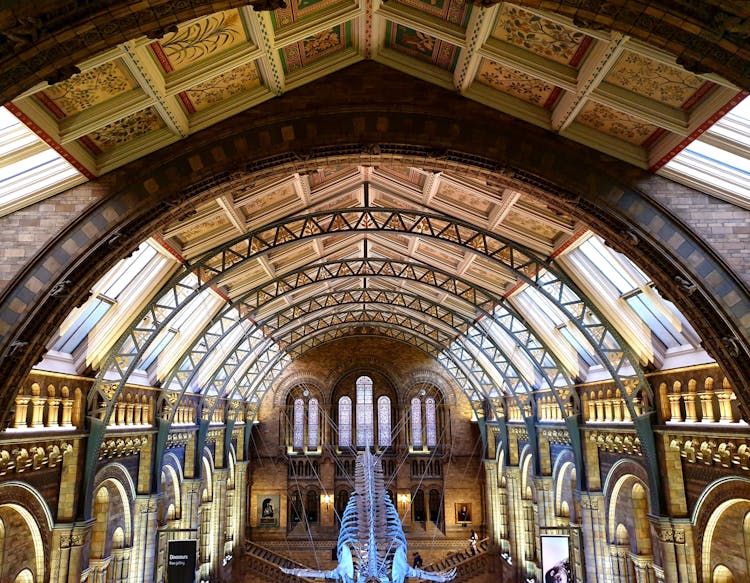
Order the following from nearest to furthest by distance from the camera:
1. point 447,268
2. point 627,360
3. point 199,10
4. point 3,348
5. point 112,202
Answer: point 199,10 < point 3,348 < point 112,202 < point 627,360 < point 447,268

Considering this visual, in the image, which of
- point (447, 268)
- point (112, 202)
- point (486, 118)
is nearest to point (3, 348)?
point (112, 202)

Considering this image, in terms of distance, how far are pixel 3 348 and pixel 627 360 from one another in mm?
16121

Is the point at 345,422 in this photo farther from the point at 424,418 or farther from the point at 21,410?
the point at 21,410

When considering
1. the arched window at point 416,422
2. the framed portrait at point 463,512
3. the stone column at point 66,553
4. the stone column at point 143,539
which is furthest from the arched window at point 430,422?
the stone column at point 66,553

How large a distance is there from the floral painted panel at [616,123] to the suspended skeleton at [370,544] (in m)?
18.3

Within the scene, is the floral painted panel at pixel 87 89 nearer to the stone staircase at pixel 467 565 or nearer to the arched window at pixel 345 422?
the stone staircase at pixel 467 565

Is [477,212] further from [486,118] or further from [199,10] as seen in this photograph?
[199,10]

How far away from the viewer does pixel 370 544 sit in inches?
917

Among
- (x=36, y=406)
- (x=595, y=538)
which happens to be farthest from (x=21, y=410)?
(x=595, y=538)

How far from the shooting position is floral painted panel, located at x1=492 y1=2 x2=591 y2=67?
29.7ft

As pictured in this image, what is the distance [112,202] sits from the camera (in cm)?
1066

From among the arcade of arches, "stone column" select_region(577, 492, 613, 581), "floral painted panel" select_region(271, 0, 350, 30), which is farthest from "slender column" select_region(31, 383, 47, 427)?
"stone column" select_region(577, 492, 613, 581)

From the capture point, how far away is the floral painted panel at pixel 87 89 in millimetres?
9031

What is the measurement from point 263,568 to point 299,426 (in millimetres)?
10251
